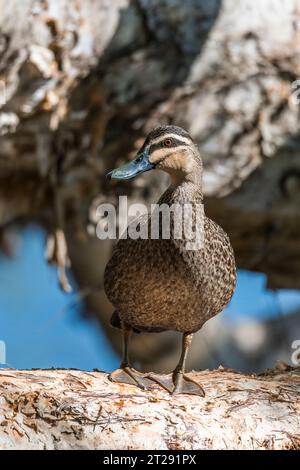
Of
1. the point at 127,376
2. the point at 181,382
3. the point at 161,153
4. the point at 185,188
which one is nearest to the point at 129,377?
the point at 127,376

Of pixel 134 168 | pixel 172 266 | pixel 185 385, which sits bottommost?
pixel 185 385

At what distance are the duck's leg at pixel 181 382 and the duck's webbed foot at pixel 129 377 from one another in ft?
0.17

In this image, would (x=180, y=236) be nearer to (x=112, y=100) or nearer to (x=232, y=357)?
(x=112, y=100)

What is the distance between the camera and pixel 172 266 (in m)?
4.38

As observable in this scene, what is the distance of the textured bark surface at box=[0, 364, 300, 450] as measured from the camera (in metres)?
3.95

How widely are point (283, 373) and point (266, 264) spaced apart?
2.72 metres

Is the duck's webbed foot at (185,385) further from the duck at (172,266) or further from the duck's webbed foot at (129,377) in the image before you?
the duck's webbed foot at (129,377)

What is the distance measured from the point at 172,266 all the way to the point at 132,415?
0.63 metres

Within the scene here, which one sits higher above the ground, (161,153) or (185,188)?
(161,153)

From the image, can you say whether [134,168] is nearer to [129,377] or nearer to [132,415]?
[129,377]

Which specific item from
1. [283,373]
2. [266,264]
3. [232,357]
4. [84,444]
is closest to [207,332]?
[232,357]

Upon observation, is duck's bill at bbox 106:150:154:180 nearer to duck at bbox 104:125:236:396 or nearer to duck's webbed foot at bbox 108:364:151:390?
duck at bbox 104:125:236:396

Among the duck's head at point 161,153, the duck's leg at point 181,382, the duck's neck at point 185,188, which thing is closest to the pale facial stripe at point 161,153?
the duck's head at point 161,153

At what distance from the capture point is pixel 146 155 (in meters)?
4.40
